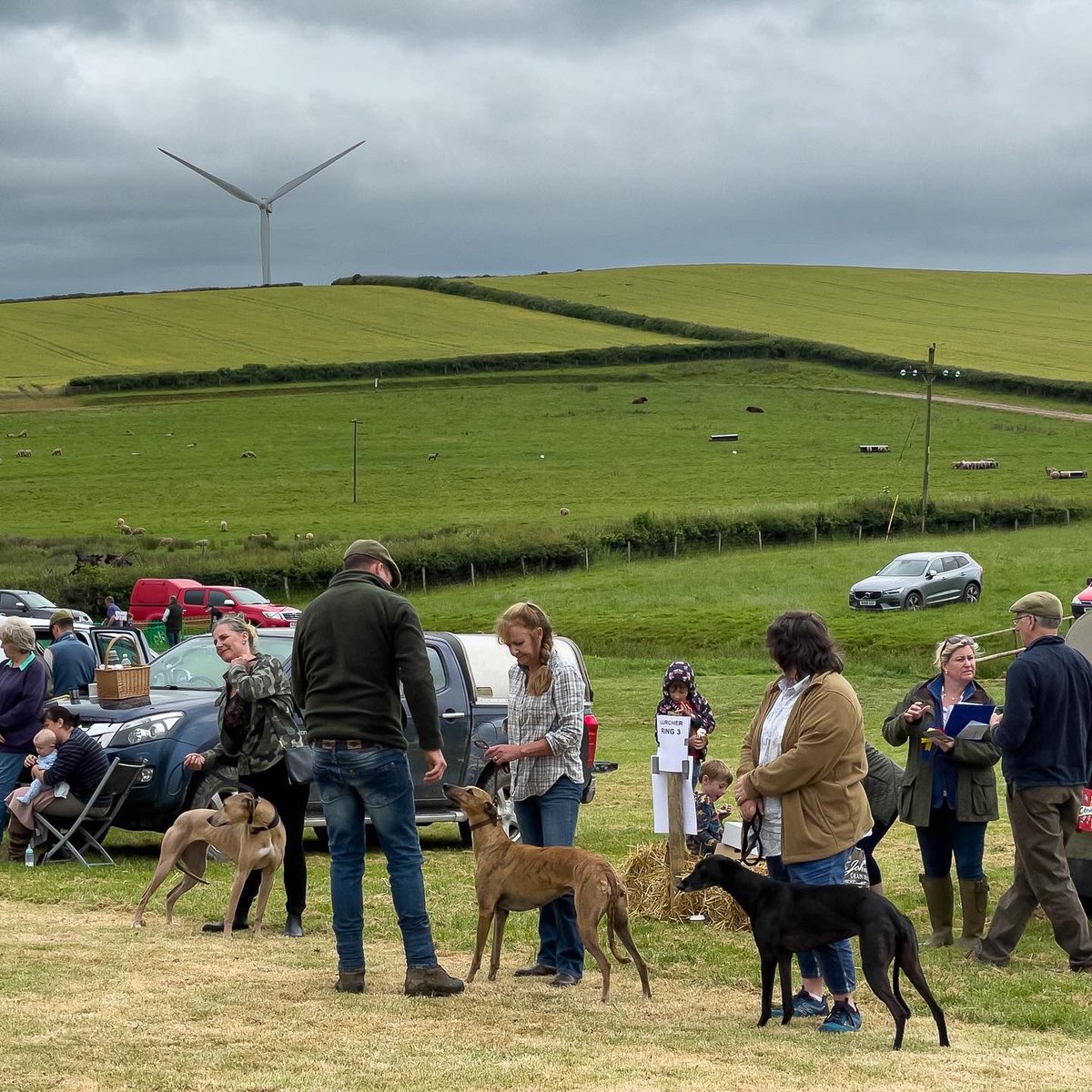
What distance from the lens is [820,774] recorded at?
6895 mm

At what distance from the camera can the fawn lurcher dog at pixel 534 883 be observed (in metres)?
7.22

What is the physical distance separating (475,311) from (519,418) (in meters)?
33.3

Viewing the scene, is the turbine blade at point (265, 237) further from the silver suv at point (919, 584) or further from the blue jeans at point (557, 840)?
the blue jeans at point (557, 840)

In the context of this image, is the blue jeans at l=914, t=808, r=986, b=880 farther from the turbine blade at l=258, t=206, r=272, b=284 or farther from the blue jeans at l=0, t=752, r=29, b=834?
the turbine blade at l=258, t=206, r=272, b=284

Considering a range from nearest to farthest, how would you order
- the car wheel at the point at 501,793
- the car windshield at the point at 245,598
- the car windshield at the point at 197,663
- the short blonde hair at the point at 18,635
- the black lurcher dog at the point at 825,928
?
1. the black lurcher dog at the point at 825,928
2. the short blonde hair at the point at 18,635
3. the car wheel at the point at 501,793
4. the car windshield at the point at 197,663
5. the car windshield at the point at 245,598

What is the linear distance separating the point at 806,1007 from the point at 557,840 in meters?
1.46

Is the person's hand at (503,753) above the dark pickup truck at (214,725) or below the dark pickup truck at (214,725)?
above

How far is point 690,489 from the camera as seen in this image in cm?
6569

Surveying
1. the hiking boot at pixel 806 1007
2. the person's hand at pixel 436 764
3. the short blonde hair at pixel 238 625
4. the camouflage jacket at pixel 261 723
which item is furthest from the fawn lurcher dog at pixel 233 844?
the hiking boot at pixel 806 1007

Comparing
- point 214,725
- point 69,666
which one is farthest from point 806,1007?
point 69,666

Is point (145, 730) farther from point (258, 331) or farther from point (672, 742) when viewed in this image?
point (258, 331)

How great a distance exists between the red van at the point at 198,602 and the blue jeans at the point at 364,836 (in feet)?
98.4

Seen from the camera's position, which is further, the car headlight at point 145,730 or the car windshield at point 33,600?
the car windshield at point 33,600

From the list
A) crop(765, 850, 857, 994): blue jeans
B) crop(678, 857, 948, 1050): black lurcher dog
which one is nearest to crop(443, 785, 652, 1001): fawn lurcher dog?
crop(678, 857, 948, 1050): black lurcher dog
